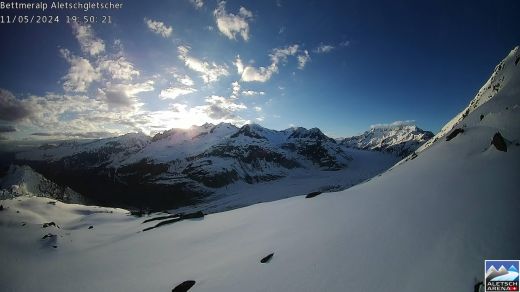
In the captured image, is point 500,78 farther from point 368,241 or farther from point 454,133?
point 368,241

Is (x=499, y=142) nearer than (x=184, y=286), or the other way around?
(x=499, y=142)

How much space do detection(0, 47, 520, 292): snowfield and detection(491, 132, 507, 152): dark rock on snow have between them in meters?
0.06

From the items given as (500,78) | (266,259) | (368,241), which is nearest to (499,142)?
(368,241)

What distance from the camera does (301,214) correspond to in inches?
723

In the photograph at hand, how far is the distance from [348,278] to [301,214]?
921 cm

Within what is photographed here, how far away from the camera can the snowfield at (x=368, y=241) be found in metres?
8.85

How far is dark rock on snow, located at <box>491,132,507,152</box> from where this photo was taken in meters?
12.6

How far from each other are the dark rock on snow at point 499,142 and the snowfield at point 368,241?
62 mm

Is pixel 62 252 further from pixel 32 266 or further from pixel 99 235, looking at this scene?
pixel 99 235

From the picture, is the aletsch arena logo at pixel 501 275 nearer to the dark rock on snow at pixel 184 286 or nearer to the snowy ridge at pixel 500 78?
the dark rock on snow at pixel 184 286

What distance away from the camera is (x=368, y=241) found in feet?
36.0

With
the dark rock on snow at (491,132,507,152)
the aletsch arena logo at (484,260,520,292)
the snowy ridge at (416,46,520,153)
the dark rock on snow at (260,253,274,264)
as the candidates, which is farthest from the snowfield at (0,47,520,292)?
the snowy ridge at (416,46,520,153)

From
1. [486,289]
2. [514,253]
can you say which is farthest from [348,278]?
[514,253]

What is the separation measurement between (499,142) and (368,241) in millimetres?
8011
